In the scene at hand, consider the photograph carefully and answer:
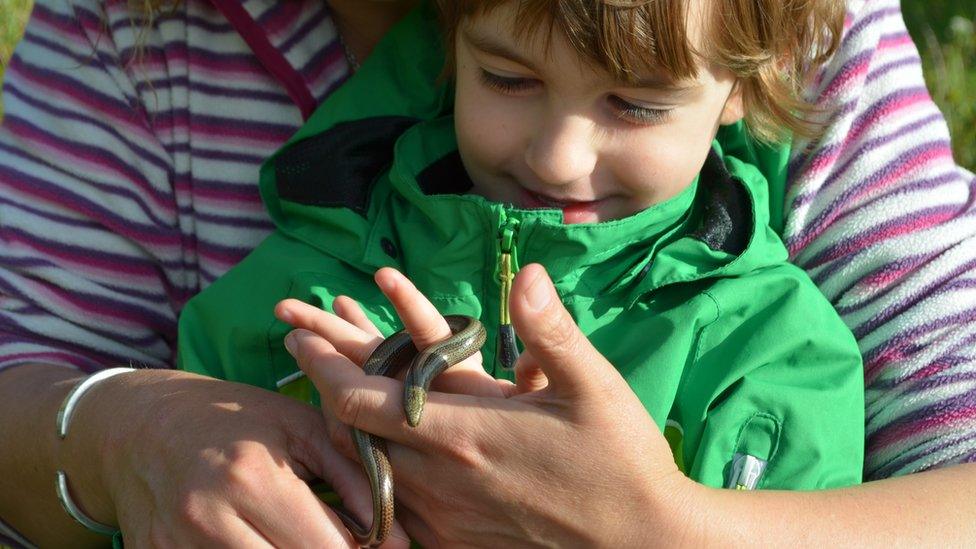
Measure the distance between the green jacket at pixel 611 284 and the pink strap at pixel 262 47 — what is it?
0.14 metres

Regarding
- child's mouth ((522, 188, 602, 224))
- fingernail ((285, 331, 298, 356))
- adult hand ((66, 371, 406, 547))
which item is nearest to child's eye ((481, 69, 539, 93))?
child's mouth ((522, 188, 602, 224))

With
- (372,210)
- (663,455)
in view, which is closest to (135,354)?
(372,210)

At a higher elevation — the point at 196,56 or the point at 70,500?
the point at 196,56

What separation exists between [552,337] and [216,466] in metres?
0.84

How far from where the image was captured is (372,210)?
317 cm

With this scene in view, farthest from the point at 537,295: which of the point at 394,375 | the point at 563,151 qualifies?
the point at 563,151

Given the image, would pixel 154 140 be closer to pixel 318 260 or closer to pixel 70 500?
pixel 318 260

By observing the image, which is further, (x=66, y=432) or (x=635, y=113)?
(x=66, y=432)

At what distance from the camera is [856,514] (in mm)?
2697

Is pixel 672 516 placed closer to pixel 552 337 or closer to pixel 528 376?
pixel 528 376

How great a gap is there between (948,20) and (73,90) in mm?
4704

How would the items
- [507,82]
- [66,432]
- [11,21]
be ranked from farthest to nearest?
1. [11,21]
2. [66,432]
3. [507,82]

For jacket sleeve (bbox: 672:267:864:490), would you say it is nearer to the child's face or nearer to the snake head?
the child's face

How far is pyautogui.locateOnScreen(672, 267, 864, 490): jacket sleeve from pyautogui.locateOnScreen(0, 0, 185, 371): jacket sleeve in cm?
145
